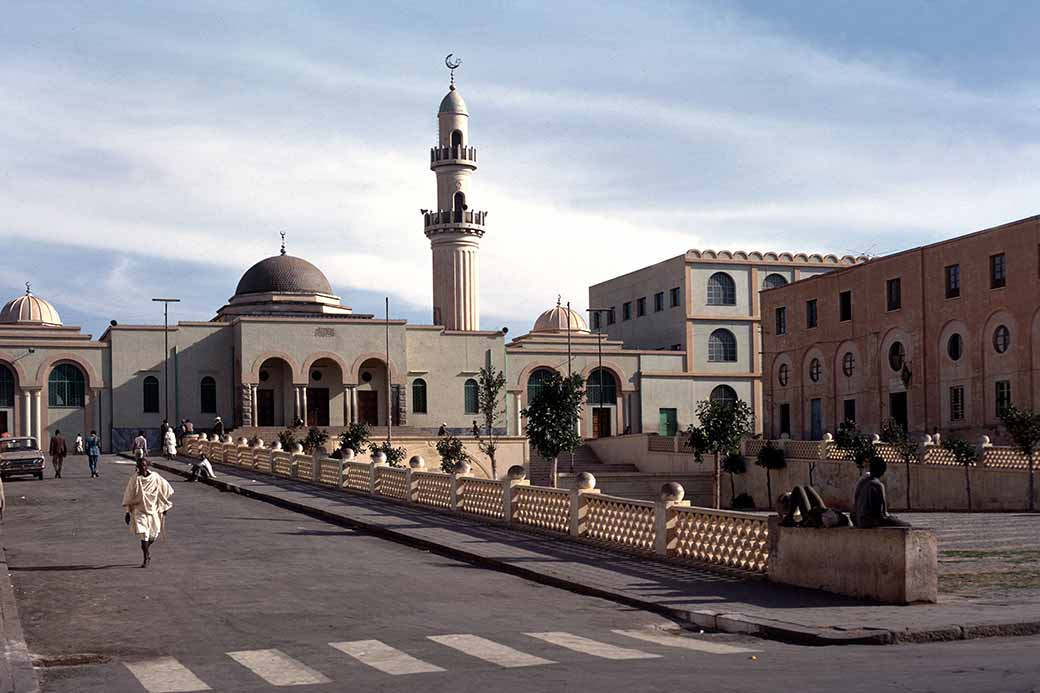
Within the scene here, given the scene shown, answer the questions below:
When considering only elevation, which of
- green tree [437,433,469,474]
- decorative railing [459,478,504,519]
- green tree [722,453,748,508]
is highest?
decorative railing [459,478,504,519]

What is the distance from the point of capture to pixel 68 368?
59625mm

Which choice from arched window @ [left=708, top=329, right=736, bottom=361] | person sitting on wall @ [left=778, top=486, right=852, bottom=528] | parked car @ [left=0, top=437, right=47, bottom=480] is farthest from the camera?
arched window @ [left=708, top=329, right=736, bottom=361]

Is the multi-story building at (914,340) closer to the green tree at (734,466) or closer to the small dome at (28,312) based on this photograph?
the green tree at (734,466)

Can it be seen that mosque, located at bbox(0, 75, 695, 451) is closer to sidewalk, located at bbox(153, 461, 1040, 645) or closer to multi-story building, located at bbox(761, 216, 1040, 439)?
multi-story building, located at bbox(761, 216, 1040, 439)

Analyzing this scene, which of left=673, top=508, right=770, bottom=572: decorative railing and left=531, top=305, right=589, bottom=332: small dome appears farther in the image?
left=531, top=305, right=589, bottom=332: small dome

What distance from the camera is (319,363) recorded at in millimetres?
63156

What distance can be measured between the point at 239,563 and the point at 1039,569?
9.97 metres

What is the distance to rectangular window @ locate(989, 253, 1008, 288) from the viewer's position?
43406 millimetres

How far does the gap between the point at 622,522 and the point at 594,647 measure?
24.1ft

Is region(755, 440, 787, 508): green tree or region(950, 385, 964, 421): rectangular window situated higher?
region(950, 385, 964, 421): rectangular window

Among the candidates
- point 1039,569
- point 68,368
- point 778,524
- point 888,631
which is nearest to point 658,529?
point 778,524

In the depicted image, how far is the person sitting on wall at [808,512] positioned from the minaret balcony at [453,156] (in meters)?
52.9

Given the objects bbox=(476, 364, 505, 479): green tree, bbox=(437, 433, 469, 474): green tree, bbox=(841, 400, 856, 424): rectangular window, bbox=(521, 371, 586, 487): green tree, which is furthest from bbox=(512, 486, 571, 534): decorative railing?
bbox=(476, 364, 505, 479): green tree

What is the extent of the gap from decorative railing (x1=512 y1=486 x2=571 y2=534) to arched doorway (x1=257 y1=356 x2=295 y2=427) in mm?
41866
